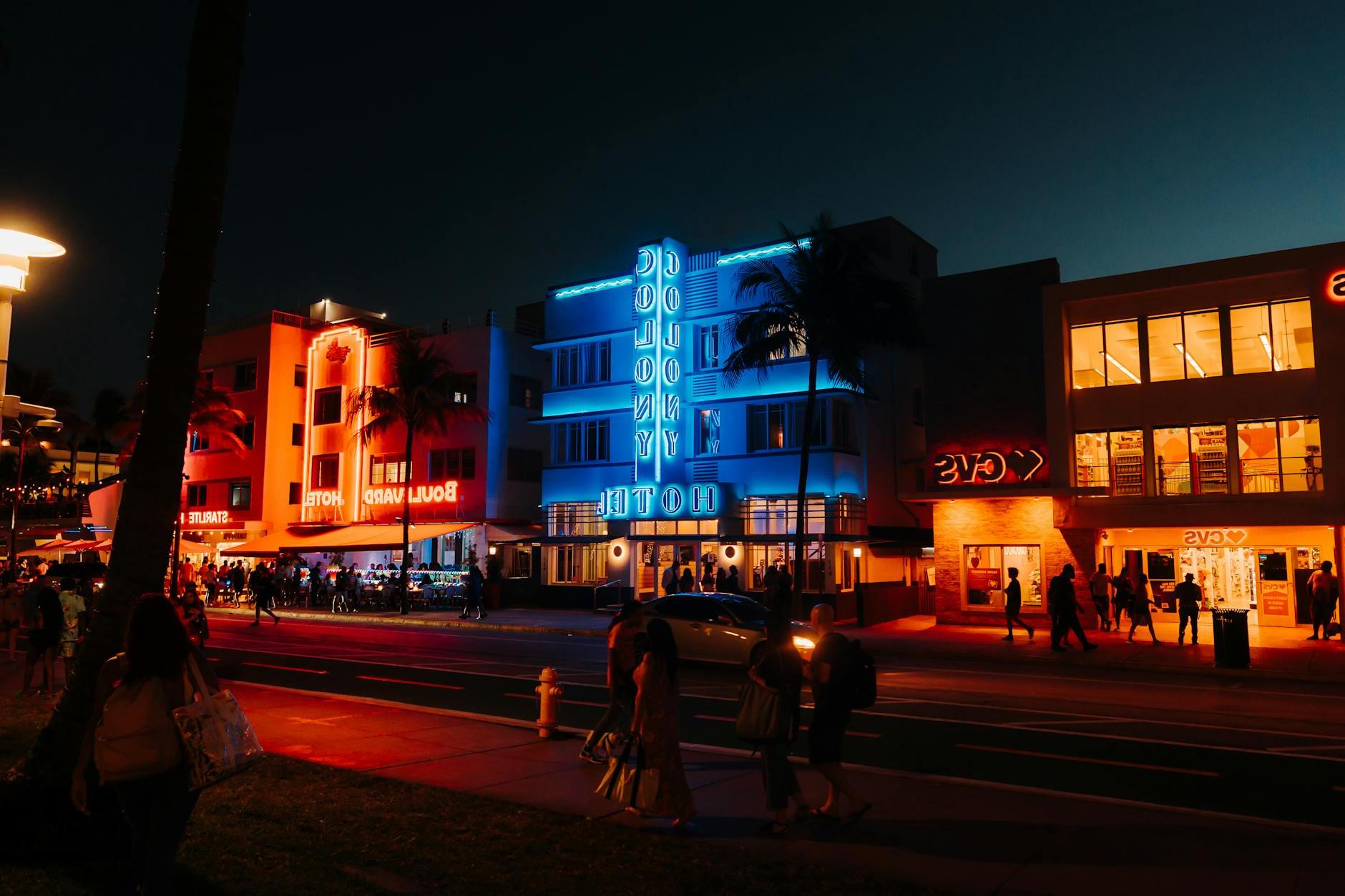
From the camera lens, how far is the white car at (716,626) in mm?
17766

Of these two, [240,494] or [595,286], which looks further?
[240,494]

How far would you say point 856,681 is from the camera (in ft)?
26.0

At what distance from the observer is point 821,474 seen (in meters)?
34.0

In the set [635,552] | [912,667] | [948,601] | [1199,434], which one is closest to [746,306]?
[635,552]

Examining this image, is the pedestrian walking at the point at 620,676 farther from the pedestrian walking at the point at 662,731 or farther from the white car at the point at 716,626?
the white car at the point at 716,626

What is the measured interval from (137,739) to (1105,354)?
28.9 m

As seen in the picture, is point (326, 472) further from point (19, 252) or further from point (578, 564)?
point (19, 252)

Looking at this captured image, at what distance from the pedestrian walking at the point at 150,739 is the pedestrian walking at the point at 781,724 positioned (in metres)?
4.16

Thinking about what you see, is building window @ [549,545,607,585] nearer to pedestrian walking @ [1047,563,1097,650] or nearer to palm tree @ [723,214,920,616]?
palm tree @ [723,214,920,616]

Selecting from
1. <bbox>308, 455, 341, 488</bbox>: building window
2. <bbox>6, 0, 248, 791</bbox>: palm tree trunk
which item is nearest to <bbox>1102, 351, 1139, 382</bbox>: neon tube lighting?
<bbox>6, 0, 248, 791</bbox>: palm tree trunk

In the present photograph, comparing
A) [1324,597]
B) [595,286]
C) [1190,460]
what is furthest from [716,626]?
[595,286]

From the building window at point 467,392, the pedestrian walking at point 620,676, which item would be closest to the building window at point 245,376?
the building window at point 467,392

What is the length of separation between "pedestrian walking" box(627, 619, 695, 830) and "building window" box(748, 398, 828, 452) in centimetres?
2719

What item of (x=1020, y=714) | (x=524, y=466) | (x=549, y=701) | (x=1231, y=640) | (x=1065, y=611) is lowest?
(x=1020, y=714)
